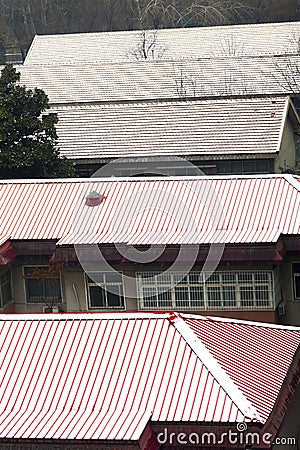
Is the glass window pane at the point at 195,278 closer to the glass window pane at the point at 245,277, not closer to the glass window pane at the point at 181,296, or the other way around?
the glass window pane at the point at 181,296

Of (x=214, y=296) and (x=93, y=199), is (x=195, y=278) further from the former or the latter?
(x=93, y=199)

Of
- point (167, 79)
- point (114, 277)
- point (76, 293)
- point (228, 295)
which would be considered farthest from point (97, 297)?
point (167, 79)

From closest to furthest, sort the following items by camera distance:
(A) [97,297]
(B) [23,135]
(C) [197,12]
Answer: (A) [97,297] → (B) [23,135] → (C) [197,12]

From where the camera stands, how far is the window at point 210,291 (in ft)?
78.3

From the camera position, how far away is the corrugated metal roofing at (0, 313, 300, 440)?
1538 centimetres

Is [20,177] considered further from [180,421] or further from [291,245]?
[180,421]

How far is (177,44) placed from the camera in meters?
56.8

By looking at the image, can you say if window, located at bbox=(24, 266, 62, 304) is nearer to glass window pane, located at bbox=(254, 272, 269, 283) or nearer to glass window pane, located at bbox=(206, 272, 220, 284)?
glass window pane, located at bbox=(206, 272, 220, 284)

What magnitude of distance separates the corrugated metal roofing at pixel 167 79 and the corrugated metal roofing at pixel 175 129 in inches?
274

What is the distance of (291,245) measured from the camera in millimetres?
23953

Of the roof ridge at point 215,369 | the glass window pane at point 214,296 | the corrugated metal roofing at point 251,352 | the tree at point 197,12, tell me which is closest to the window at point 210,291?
the glass window pane at point 214,296

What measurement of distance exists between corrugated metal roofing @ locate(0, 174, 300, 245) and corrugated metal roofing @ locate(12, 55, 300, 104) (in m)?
20.0

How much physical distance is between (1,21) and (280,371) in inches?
2676

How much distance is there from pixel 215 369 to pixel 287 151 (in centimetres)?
2264
